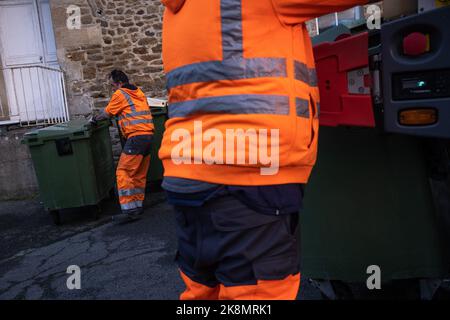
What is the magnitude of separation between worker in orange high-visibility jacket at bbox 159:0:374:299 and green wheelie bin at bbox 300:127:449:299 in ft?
2.50

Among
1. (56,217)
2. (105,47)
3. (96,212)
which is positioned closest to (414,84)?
(96,212)

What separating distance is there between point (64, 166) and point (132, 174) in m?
0.78

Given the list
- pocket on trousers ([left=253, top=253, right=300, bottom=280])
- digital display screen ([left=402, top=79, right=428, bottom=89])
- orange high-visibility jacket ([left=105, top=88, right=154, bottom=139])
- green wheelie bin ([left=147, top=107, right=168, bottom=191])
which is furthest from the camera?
green wheelie bin ([left=147, top=107, right=168, bottom=191])

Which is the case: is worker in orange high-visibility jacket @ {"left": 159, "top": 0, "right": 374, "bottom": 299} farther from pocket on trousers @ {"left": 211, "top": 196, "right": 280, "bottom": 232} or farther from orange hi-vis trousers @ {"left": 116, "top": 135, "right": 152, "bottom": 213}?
orange hi-vis trousers @ {"left": 116, "top": 135, "right": 152, "bottom": 213}

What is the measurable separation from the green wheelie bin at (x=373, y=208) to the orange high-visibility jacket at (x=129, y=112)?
350 cm

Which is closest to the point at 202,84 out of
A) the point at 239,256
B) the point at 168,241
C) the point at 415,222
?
the point at 239,256

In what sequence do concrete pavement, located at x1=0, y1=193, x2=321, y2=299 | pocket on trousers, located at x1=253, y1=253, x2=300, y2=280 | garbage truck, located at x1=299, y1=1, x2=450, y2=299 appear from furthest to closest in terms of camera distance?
concrete pavement, located at x1=0, y1=193, x2=321, y2=299 → garbage truck, located at x1=299, y1=1, x2=450, y2=299 → pocket on trousers, located at x1=253, y1=253, x2=300, y2=280

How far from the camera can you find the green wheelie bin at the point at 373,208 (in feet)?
6.73

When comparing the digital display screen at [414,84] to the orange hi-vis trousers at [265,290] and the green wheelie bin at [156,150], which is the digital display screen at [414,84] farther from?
the green wheelie bin at [156,150]

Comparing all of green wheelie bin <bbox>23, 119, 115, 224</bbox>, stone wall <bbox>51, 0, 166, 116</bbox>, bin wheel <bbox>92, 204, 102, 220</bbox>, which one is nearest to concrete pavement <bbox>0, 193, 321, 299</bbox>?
bin wheel <bbox>92, 204, 102, 220</bbox>

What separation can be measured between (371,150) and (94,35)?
6.80m

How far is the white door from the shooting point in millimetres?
7609

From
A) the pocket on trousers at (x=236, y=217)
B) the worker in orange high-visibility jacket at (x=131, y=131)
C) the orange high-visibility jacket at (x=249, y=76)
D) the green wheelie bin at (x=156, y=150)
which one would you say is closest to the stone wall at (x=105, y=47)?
the green wheelie bin at (x=156, y=150)

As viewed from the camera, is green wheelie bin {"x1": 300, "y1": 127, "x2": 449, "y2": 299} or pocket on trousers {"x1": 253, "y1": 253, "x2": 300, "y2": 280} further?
green wheelie bin {"x1": 300, "y1": 127, "x2": 449, "y2": 299}
